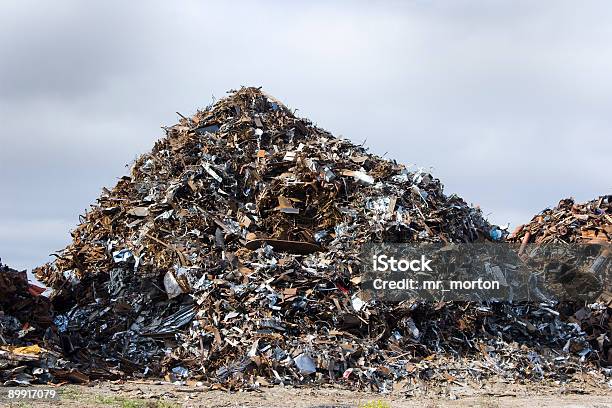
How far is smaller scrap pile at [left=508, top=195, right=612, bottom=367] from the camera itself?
15.1 metres

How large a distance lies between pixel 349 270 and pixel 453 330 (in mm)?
2249

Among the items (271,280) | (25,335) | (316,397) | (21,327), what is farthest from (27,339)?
(316,397)

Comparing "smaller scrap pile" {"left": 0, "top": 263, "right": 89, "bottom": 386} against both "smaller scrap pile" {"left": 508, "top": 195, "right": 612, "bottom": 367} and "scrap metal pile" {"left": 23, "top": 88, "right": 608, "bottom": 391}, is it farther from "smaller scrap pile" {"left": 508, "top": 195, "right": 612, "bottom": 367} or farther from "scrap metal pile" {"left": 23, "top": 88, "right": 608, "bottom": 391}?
"smaller scrap pile" {"left": 508, "top": 195, "right": 612, "bottom": 367}

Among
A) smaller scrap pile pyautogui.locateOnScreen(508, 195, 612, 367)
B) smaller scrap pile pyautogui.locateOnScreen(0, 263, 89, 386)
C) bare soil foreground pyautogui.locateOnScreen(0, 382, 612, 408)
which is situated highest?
smaller scrap pile pyautogui.locateOnScreen(508, 195, 612, 367)

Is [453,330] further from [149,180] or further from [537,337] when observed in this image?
[149,180]

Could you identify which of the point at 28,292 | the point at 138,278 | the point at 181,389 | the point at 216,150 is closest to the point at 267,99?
the point at 216,150

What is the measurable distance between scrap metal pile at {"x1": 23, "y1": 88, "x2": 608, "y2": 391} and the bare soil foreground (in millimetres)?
435

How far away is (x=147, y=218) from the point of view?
15102mm

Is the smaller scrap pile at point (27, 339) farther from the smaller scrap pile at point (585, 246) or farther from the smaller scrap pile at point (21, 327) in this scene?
the smaller scrap pile at point (585, 246)

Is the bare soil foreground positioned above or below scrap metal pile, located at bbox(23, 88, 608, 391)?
below

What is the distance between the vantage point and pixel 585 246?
59.3 feet

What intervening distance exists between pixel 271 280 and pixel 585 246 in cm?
930

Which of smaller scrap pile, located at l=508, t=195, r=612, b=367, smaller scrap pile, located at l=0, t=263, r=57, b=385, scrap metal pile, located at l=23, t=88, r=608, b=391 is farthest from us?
smaller scrap pile, located at l=508, t=195, r=612, b=367

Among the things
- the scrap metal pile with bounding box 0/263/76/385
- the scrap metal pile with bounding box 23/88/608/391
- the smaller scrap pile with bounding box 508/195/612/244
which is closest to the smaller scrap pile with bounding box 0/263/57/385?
the scrap metal pile with bounding box 0/263/76/385
